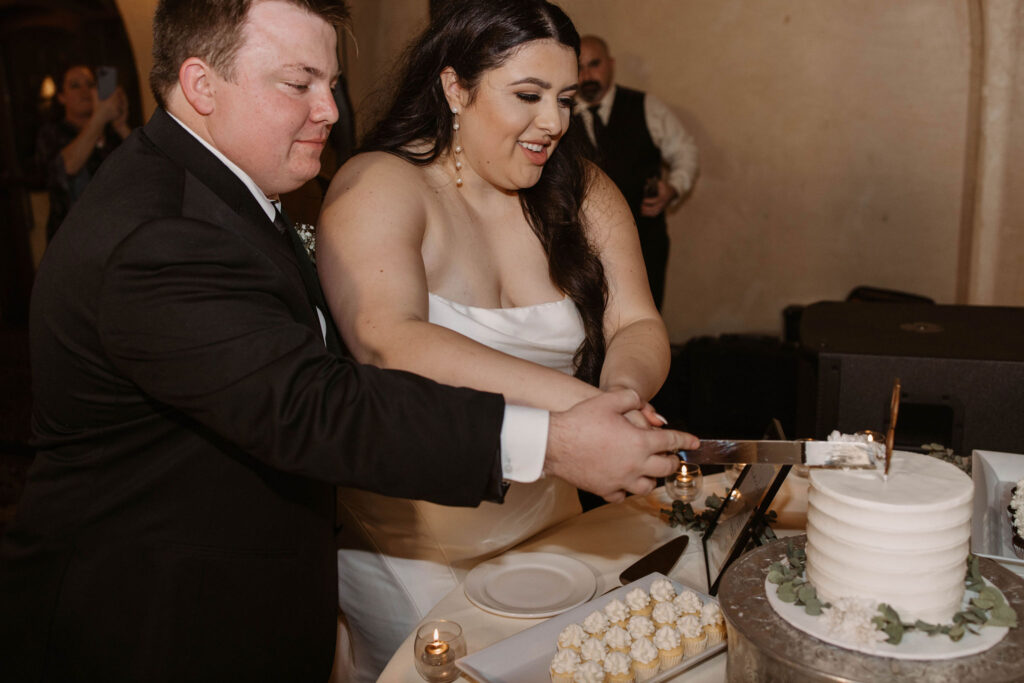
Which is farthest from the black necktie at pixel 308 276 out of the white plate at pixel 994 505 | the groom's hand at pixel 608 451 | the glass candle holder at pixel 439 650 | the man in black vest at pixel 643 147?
the man in black vest at pixel 643 147

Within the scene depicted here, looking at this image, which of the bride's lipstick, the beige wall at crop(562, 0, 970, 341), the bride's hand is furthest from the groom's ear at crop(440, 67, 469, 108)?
the beige wall at crop(562, 0, 970, 341)

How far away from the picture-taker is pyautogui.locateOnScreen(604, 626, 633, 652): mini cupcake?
135cm

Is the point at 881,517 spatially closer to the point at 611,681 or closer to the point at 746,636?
the point at 746,636

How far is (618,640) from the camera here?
1356 mm

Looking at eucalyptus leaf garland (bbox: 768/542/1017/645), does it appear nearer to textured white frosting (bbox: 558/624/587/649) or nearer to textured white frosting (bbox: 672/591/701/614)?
textured white frosting (bbox: 672/591/701/614)

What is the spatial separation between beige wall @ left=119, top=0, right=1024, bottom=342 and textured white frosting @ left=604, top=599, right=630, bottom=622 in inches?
178

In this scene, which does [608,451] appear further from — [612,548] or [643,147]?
[643,147]

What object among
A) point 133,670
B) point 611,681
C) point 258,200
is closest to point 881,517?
point 611,681

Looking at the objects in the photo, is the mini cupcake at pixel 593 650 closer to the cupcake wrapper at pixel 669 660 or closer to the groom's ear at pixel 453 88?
the cupcake wrapper at pixel 669 660

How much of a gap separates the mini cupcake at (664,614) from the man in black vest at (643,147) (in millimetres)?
4633

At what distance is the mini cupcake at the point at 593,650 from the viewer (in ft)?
4.39

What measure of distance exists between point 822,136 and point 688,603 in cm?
538

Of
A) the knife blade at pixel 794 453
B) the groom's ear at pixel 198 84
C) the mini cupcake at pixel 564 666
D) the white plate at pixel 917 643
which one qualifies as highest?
the groom's ear at pixel 198 84

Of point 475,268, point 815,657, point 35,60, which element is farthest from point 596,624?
point 35,60
